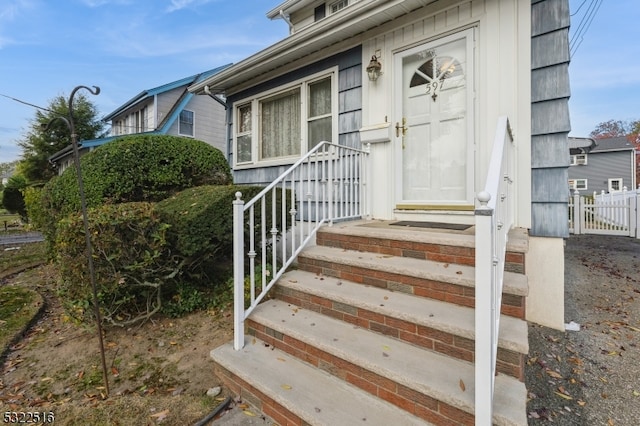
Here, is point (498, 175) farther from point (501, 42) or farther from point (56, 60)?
point (56, 60)

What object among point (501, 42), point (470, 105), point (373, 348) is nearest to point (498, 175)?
point (373, 348)

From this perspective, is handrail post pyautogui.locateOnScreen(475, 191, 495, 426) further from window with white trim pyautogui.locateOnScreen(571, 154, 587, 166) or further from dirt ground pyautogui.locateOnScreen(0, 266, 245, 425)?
window with white trim pyautogui.locateOnScreen(571, 154, 587, 166)

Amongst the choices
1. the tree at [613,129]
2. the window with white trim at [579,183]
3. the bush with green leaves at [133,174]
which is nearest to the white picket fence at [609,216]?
the bush with green leaves at [133,174]

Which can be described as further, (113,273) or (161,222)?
(161,222)

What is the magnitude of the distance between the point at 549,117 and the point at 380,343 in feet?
8.78

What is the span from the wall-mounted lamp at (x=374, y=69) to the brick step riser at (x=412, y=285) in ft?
8.17

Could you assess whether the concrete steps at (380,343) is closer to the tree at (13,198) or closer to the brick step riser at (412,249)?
the brick step riser at (412,249)

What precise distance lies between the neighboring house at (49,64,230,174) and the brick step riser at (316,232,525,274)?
1150 centimetres

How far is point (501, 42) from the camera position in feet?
10.2

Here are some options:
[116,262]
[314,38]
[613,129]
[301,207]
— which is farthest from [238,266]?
[613,129]

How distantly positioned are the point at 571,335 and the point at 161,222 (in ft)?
13.9

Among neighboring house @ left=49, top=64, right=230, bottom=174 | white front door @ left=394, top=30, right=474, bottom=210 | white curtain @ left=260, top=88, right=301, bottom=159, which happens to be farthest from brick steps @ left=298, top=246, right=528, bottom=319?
neighboring house @ left=49, top=64, right=230, bottom=174

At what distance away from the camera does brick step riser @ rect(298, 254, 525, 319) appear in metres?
2.01

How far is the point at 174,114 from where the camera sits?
1295 centimetres
